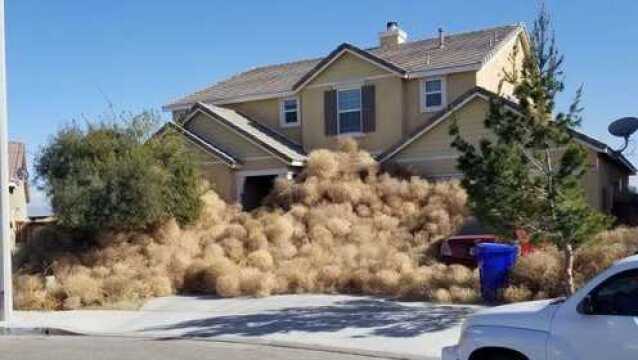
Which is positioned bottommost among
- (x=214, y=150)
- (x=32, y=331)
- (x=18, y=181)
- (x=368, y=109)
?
(x=32, y=331)

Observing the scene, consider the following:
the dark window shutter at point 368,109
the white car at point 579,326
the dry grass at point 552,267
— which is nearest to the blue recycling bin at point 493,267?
the dry grass at point 552,267

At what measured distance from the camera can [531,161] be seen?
42.1 feet

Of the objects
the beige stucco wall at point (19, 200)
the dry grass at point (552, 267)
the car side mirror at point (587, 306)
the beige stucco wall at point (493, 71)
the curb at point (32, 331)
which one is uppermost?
the beige stucco wall at point (493, 71)

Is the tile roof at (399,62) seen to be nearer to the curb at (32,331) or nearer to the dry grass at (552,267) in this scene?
the dry grass at (552,267)

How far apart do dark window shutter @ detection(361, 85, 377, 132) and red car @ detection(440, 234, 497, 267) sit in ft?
33.1

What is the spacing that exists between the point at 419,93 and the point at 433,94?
51 cm

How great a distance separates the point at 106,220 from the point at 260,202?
360 inches

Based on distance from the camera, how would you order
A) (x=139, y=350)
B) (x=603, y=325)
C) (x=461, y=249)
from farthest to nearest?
(x=461, y=249) → (x=139, y=350) → (x=603, y=325)

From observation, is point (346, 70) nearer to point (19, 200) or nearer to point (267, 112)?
point (267, 112)

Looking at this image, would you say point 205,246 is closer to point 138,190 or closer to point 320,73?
point 138,190

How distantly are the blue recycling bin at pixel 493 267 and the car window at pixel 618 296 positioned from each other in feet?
28.3

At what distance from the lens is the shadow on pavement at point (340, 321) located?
12.4 m

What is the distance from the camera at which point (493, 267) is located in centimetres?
1443

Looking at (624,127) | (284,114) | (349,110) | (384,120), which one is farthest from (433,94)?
(624,127)
